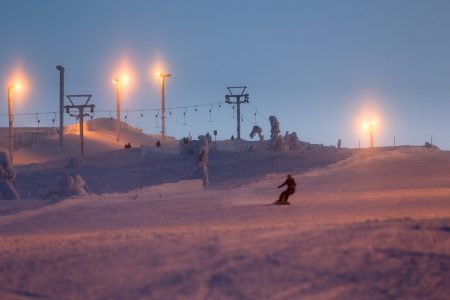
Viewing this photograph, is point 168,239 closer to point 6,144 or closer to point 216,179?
point 216,179

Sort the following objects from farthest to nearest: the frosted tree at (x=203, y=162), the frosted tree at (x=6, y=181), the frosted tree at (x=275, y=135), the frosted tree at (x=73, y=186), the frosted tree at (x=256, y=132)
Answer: the frosted tree at (x=256, y=132)
the frosted tree at (x=275, y=135)
the frosted tree at (x=203, y=162)
the frosted tree at (x=6, y=181)
the frosted tree at (x=73, y=186)

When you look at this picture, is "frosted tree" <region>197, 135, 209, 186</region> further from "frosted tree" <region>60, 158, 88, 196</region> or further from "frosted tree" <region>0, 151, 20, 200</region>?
"frosted tree" <region>0, 151, 20, 200</region>

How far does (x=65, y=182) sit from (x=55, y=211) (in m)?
6.93

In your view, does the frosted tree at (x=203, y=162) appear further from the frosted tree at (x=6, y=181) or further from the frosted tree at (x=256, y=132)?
the frosted tree at (x=256, y=132)

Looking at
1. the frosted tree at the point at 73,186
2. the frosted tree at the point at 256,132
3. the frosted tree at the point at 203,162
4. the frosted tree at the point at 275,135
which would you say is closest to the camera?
the frosted tree at the point at 73,186

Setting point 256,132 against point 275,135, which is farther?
point 256,132

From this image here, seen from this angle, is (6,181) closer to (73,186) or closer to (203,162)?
(73,186)

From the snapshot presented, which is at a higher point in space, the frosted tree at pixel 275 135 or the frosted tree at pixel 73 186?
the frosted tree at pixel 275 135

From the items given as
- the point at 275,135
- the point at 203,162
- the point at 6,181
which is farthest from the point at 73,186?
the point at 275,135

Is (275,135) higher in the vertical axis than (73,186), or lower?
higher

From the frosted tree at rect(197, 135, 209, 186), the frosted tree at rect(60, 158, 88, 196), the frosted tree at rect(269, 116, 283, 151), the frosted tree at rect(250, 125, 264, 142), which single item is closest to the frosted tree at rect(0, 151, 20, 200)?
the frosted tree at rect(60, 158, 88, 196)

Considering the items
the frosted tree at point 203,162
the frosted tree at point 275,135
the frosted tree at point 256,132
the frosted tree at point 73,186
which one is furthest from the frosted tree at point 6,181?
the frosted tree at point 256,132

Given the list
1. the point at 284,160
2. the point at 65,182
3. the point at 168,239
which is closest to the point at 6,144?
the point at 284,160

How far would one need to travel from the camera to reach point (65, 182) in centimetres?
2723
